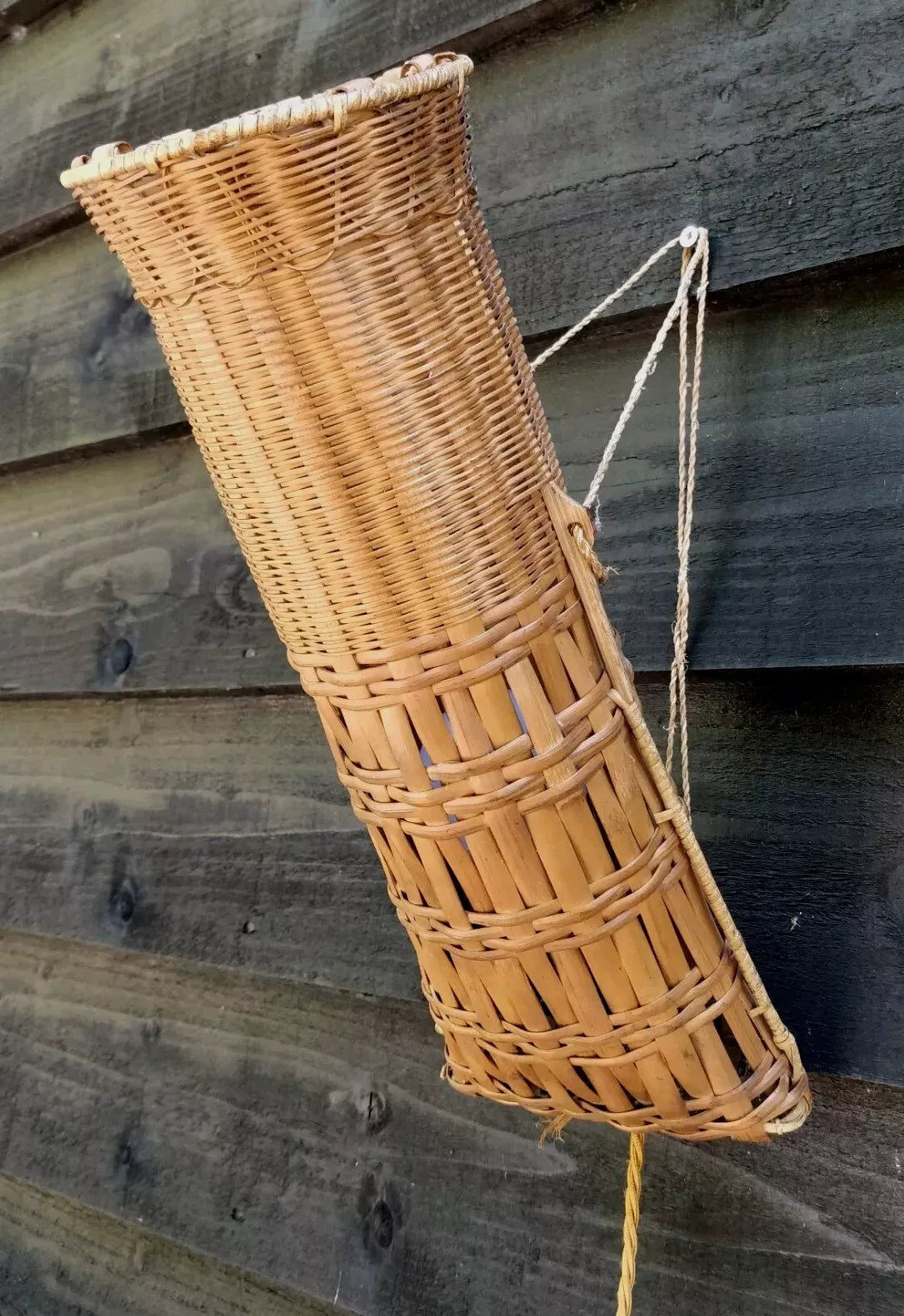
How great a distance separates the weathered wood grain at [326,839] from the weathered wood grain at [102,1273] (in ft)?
0.88

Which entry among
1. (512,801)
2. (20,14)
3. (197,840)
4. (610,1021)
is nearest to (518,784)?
(512,801)

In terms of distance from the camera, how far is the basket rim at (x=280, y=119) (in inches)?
14.5

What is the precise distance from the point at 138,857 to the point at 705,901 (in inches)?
23.9

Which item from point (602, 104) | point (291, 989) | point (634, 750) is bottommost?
point (291, 989)

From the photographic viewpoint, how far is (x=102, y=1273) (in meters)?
0.99

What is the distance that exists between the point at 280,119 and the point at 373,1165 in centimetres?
70

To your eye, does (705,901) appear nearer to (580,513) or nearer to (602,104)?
(580,513)

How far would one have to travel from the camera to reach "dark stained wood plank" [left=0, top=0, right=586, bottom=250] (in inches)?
29.8

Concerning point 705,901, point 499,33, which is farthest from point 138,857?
point 499,33

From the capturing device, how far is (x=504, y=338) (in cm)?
45

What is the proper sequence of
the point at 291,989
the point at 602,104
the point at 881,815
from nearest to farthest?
the point at 881,815, the point at 602,104, the point at 291,989

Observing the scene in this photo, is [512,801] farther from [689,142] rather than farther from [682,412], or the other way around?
[689,142]

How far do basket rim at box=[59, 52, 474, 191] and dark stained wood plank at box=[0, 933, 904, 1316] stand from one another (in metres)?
0.55

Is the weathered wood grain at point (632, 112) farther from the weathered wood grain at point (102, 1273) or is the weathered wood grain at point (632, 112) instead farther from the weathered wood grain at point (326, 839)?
the weathered wood grain at point (102, 1273)
